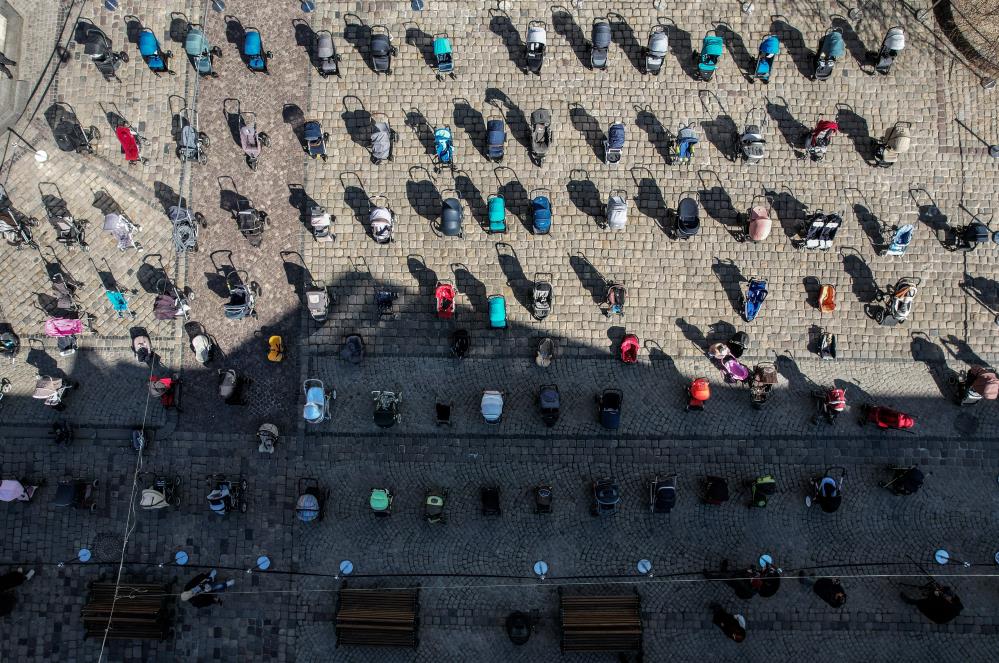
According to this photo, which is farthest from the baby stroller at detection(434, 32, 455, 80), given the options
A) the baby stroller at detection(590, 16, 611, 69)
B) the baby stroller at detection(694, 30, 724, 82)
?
the baby stroller at detection(694, 30, 724, 82)

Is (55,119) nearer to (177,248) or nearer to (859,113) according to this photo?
(177,248)

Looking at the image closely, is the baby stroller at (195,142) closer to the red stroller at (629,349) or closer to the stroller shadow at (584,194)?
the stroller shadow at (584,194)

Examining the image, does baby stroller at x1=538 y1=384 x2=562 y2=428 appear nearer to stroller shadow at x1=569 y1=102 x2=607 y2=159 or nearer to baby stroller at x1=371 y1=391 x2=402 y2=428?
baby stroller at x1=371 y1=391 x2=402 y2=428

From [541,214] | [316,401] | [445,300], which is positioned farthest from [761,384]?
[316,401]

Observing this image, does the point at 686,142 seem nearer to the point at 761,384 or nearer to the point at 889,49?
the point at 889,49

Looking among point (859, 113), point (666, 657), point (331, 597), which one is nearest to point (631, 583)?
point (666, 657)

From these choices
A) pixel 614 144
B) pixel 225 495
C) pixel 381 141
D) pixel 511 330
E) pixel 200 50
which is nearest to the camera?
pixel 225 495

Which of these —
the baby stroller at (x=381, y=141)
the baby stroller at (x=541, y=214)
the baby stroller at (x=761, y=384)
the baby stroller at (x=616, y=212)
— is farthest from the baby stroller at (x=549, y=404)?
the baby stroller at (x=381, y=141)
